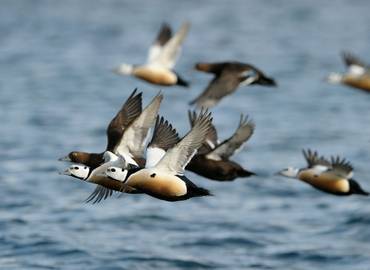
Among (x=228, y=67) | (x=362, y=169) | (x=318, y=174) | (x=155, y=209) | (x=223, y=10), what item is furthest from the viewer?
(x=223, y=10)

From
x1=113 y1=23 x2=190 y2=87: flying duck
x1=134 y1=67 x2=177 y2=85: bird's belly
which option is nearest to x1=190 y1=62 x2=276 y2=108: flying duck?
x1=113 y1=23 x2=190 y2=87: flying duck

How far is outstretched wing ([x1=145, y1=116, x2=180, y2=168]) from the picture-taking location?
1153 cm

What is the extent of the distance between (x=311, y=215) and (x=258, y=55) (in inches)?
589

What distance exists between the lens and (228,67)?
48.8 ft

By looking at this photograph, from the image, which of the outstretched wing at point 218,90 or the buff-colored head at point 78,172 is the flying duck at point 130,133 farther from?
the outstretched wing at point 218,90

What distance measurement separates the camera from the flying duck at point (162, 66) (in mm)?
15133

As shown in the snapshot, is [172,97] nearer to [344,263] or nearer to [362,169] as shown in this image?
[362,169]

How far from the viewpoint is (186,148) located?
35.5ft

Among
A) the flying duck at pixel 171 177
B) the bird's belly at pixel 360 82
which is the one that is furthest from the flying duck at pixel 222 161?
the bird's belly at pixel 360 82

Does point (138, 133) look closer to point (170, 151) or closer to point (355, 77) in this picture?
point (170, 151)

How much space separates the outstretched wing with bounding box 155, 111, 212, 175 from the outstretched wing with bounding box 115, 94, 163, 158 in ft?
2.44

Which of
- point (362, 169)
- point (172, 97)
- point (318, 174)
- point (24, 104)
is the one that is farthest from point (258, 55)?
point (318, 174)

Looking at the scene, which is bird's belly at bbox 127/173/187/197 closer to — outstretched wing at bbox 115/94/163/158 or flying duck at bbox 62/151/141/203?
flying duck at bbox 62/151/141/203

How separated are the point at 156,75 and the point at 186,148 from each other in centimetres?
453
